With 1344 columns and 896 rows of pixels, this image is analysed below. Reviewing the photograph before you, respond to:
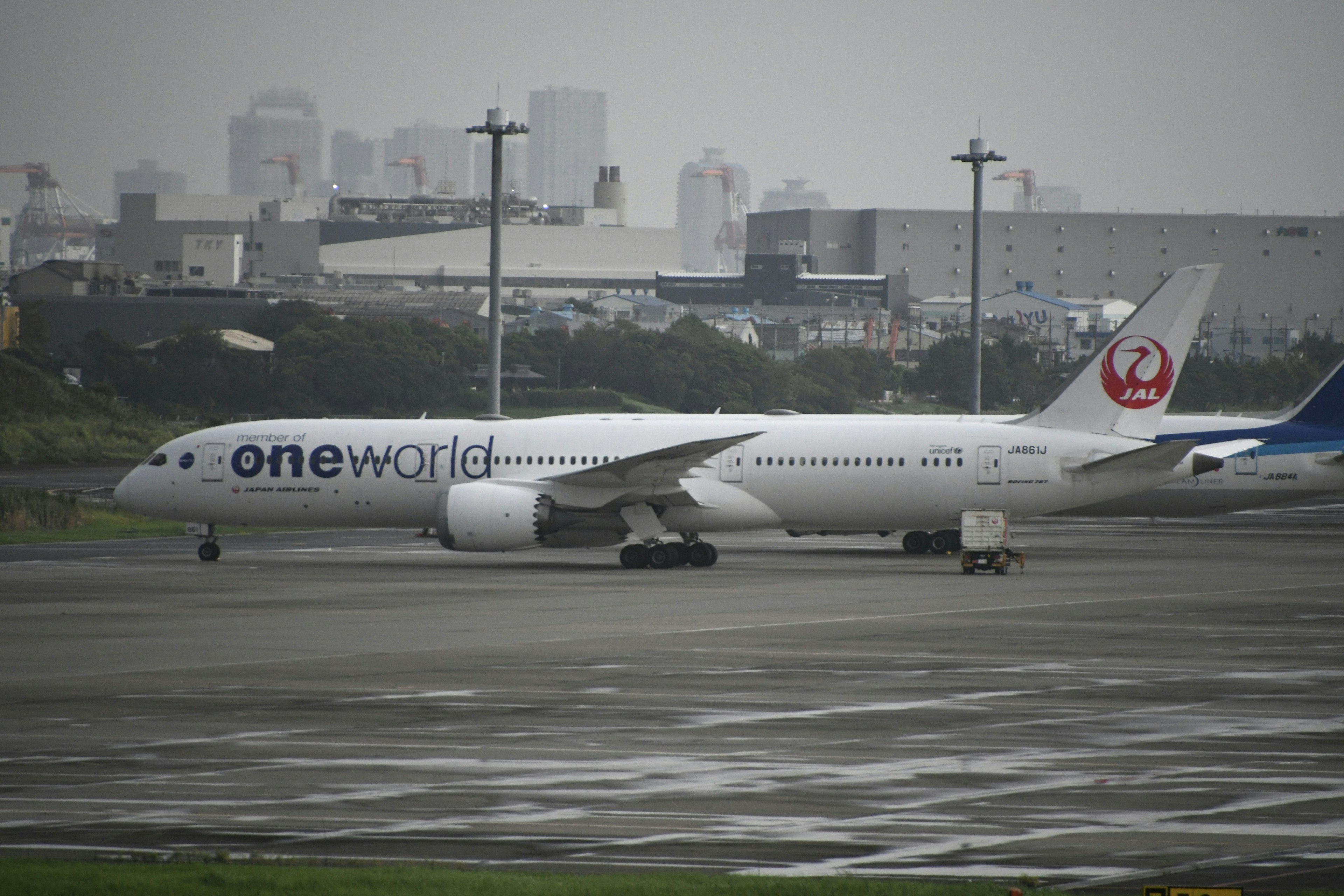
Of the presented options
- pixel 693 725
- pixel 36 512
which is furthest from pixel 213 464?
pixel 693 725

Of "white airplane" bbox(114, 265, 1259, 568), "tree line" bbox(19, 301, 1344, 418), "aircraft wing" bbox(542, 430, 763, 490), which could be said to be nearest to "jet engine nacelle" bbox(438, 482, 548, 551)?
"white airplane" bbox(114, 265, 1259, 568)

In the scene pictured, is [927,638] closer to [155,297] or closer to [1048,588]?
[1048,588]

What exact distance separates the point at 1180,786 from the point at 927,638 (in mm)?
12371

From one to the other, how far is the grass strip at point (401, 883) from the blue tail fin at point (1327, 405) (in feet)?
145

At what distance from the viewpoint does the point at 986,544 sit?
43.4m

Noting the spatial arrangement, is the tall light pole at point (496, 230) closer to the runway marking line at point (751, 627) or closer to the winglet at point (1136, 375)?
the winglet at point (1136, 375)

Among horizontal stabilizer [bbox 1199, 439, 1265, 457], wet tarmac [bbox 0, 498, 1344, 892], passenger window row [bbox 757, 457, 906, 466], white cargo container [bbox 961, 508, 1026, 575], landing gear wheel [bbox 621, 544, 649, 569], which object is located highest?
horizontal stabilizer [bbox 1199, 439, 1265, 457]

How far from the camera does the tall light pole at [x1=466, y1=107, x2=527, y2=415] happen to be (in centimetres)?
5566

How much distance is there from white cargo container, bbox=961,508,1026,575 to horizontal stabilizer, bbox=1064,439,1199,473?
253 cm

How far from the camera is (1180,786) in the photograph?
1631cm

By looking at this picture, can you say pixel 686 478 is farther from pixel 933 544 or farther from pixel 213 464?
pixel 213 464

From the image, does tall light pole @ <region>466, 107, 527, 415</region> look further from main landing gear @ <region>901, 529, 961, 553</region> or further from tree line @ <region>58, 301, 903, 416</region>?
tree line @ <region>58, 301, 903, 416</region>

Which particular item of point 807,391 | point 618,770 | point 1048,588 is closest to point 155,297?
point 807,391

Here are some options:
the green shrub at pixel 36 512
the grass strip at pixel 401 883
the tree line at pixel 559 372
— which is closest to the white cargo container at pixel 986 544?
the green shrub at pixel 36 512
